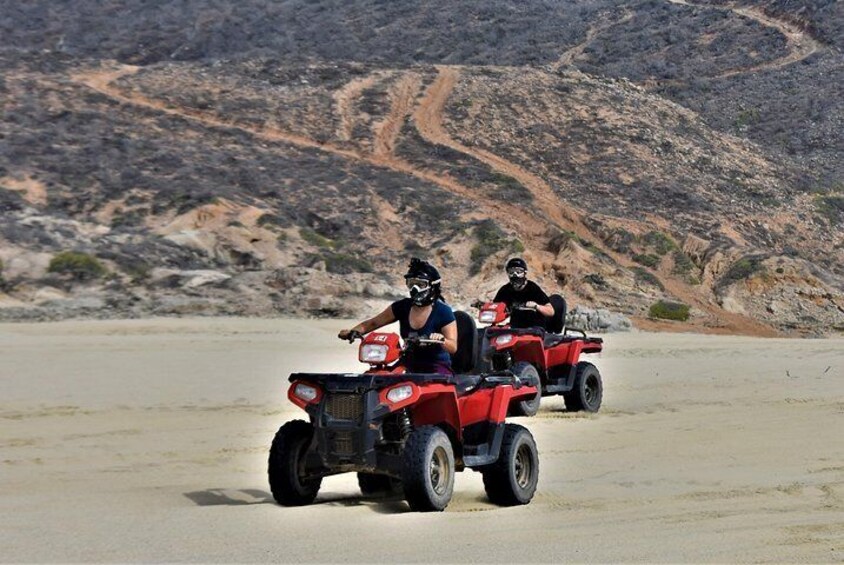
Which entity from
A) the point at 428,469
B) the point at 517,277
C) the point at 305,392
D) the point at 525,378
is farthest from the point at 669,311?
the point at 428,469

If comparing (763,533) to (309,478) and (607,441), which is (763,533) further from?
(607,441)

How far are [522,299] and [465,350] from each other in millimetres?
5614

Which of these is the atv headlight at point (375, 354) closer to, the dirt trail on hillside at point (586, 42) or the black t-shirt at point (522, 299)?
the black t-shirt at point (522, 299)

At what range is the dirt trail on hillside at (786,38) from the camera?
56531 mm

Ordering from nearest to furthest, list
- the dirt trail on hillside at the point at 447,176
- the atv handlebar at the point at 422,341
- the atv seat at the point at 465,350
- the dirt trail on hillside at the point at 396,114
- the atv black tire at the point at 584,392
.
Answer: the atv handlebar at the point at 422,341 < the atv seat at the point at 465,350 < the atv black tire at the point at 584,392 < the dirt trail on hillside at the point at 447,176 < the dirt trail on hillside at the point at 396,114

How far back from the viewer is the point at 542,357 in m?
14.2

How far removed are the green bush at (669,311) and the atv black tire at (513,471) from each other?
1933cm

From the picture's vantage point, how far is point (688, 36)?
203ft

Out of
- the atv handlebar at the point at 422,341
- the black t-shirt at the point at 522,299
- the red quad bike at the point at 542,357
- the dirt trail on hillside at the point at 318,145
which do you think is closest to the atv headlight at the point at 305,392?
the atv handlebar at the point at 422,341

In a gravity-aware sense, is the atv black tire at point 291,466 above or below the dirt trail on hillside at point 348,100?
below

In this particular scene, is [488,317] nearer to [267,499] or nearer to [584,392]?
[584,392]

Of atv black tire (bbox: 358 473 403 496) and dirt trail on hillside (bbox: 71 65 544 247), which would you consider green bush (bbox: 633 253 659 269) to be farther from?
atv black tire (bbox: 358 473 403 496)

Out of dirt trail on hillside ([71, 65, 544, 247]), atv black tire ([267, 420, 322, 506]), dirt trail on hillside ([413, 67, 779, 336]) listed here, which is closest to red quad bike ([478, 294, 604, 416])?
atv black tire ([267, 420, 322, 506])

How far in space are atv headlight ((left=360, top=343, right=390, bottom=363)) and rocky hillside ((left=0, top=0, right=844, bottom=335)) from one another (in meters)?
13.9
